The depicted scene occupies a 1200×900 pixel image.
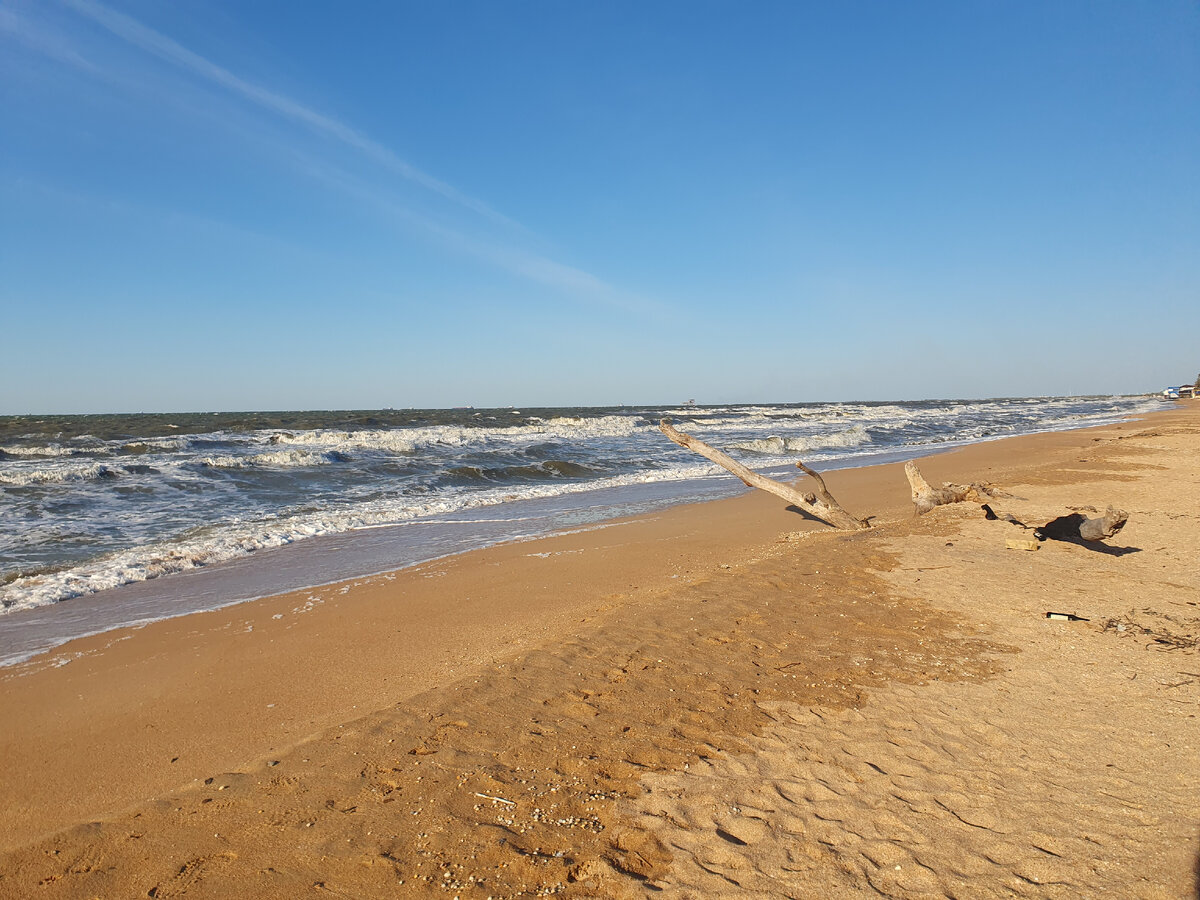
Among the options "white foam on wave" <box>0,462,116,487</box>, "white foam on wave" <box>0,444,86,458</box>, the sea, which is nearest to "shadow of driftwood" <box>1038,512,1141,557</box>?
the sea

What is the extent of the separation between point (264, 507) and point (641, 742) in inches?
434

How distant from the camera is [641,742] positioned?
3197 millimetres

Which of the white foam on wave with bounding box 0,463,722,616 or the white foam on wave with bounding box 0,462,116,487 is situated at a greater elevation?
the white foam on wave with bounding box 0,462,116,487

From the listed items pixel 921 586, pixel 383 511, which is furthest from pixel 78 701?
pixel 383 511

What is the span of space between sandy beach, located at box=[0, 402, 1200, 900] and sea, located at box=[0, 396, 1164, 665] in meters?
1.36

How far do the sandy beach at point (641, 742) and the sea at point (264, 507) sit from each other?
136cm

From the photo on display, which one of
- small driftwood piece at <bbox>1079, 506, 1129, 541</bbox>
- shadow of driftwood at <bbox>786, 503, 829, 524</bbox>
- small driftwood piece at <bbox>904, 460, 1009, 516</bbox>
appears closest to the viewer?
small driftwood piece at <bbox>1079, 506, 1129, 541</bbox>

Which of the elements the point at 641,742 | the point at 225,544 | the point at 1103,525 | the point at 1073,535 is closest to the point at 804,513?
the point at 1073,535

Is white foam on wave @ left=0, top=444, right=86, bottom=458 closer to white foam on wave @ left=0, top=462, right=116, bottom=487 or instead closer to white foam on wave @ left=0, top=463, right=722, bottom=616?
white foam on wave @ left=0, top=462, right=116, bottom=487

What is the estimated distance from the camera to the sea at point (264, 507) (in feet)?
22.8

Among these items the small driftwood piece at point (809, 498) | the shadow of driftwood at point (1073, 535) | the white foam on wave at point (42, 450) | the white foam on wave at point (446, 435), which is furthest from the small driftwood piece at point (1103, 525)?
the white foam on wave at point (42, 450)

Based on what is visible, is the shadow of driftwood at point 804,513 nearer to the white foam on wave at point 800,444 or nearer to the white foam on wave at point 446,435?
the white foam on wave at point 800,444

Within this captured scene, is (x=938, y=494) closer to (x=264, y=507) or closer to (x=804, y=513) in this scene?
(x=804, y=513)

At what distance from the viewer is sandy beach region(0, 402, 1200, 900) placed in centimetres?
239
